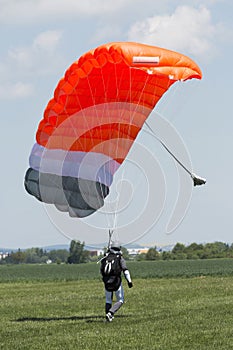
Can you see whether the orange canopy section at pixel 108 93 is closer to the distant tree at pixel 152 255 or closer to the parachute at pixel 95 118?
the parachute at pixel 95 118

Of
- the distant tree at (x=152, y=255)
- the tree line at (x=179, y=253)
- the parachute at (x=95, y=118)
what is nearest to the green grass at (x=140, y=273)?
the parachute at (x=95, y=118)

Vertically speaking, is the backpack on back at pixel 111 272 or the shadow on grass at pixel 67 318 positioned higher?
the backpack on back at pixel 111 272

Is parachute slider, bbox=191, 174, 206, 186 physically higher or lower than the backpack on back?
higher

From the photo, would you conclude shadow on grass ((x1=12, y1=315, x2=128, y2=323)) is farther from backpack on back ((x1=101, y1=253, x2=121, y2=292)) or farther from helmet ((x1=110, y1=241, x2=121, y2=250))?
helmet ((x1=110, y1=241, x2=121, y2=250))

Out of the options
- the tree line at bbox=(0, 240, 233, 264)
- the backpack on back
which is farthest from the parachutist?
the tree line at bbox=(0, 240, 233, 264)

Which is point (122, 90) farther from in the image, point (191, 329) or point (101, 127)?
point (191, 329)

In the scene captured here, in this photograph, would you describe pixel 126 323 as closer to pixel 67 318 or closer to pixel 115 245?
pixel 115 245

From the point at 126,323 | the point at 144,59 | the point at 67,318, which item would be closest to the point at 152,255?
the point at 67,318

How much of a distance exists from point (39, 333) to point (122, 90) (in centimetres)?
472

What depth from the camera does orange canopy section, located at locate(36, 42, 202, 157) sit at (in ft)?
42.4

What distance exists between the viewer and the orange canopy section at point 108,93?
12914 millimetres

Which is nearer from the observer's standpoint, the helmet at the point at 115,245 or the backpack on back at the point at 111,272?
the backpack on back at the point at 111,272

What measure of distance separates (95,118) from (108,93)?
61 cm

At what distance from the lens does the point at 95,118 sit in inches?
587
